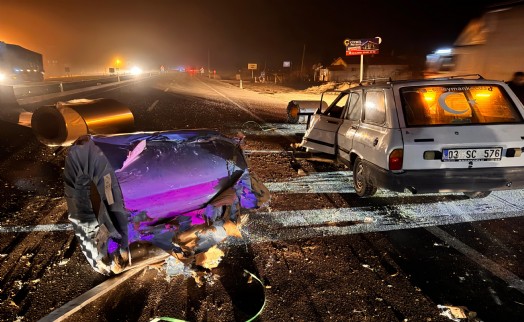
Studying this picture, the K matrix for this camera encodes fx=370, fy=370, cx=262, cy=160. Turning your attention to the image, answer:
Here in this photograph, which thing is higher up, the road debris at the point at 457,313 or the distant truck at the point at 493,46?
the distant truck at the point at 493,46

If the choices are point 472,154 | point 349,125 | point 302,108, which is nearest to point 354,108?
point 349,125

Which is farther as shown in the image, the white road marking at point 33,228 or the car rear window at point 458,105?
the car rear window at point 458,105

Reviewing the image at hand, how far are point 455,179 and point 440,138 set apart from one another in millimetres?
524

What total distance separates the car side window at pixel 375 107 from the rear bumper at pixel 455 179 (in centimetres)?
86

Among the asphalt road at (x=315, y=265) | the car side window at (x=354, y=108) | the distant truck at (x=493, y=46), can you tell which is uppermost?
the distant truck at (x=493, y=46)

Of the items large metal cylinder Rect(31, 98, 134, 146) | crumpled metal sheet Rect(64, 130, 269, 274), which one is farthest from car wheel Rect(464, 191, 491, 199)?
large metal cylinder Rect(31, 98, 134, 146)

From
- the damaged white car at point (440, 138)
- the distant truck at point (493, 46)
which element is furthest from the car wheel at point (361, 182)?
the distant truck at point (493, 46)

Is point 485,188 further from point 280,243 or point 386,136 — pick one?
point 280,243

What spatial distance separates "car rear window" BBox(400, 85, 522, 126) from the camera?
4809 millimetres

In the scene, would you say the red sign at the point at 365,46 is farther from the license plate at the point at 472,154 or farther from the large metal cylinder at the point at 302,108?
the license plate at the point at 472,154

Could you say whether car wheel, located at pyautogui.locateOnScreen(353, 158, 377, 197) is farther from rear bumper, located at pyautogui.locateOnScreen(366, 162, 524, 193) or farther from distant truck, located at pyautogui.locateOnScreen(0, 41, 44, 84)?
distant truck, located at pyautogui.locateOnScreen(0, 41, 44, 84)

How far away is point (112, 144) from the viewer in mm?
3330

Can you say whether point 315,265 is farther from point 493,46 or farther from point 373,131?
point 493,46

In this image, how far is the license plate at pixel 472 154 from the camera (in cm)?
447
